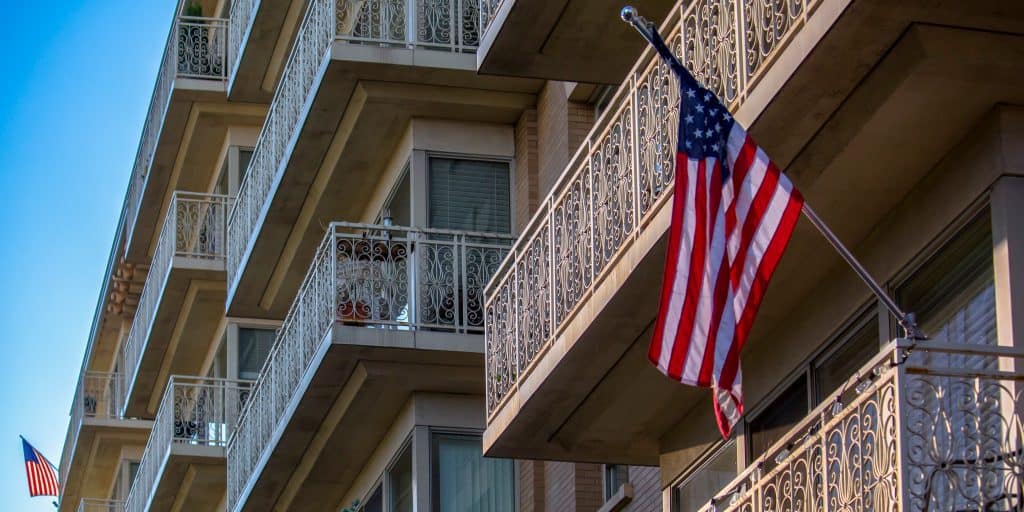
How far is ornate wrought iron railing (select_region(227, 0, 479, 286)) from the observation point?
2391 cm

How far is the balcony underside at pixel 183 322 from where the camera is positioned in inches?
1393

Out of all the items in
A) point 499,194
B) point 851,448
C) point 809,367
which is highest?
point 499,194

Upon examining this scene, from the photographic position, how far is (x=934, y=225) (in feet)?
45.3

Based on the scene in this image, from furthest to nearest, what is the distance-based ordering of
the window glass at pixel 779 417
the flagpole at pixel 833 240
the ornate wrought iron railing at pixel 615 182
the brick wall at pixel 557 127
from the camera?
the brick wall at pixel 557 127 → the window glass at pixel 779 417 → the ornate wrought iron railing at pixel 615 182 → the flagpole at pixel 833 240

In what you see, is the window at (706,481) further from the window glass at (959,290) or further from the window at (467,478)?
the window at (467,478)

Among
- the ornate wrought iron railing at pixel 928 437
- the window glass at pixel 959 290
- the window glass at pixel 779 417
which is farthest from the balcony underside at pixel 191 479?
the ornate wrought iron railing at pixel 928 437

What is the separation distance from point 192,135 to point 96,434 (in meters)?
10.5

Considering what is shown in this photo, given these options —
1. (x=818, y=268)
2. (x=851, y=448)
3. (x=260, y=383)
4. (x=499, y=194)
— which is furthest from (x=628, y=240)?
(x=260, y=383)

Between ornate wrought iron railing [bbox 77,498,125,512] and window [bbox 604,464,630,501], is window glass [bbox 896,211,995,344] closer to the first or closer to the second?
window [bbox 604,464,630,501]

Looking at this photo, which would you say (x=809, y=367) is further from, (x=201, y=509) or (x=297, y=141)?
(x=201, y=509)

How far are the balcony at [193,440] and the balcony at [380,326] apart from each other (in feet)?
30.1

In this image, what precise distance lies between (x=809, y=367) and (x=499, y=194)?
8.77 m

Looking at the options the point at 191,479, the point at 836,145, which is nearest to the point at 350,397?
the point at 836,145

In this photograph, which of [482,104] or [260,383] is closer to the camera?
[482,104]
